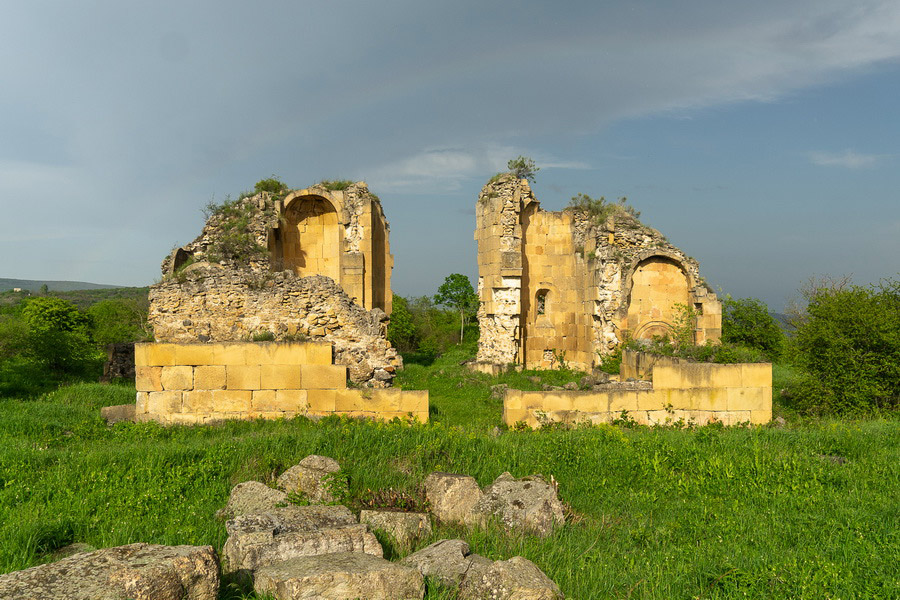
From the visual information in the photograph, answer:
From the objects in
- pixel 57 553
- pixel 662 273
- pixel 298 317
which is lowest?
pixel 57 553

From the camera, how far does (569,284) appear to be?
59.9ft

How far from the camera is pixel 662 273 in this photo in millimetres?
16156

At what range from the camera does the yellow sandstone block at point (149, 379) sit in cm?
878

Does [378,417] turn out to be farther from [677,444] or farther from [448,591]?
[448,591]

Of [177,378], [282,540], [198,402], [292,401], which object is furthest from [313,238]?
[282,540]

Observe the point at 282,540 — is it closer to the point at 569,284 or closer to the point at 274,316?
the point at 274,316

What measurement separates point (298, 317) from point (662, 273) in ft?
36.1

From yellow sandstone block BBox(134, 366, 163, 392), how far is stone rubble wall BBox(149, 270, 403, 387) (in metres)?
0.84

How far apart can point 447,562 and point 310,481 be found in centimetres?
221

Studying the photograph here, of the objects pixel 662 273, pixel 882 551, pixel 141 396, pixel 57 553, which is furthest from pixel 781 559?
pixel 662 273

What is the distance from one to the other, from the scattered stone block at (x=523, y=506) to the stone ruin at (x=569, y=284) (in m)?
10.9

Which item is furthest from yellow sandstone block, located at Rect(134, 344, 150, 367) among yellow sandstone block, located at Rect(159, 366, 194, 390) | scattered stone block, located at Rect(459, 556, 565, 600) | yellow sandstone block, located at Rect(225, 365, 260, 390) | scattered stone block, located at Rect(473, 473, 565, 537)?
scattered stone block, located at Rect(459, 556, 565, 600)

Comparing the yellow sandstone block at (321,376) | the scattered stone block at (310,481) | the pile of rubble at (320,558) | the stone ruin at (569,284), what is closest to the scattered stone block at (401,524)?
the pile of rubble at (320,558)

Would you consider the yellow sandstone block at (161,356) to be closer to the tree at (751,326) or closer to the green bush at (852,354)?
the green bush at (852,354)
